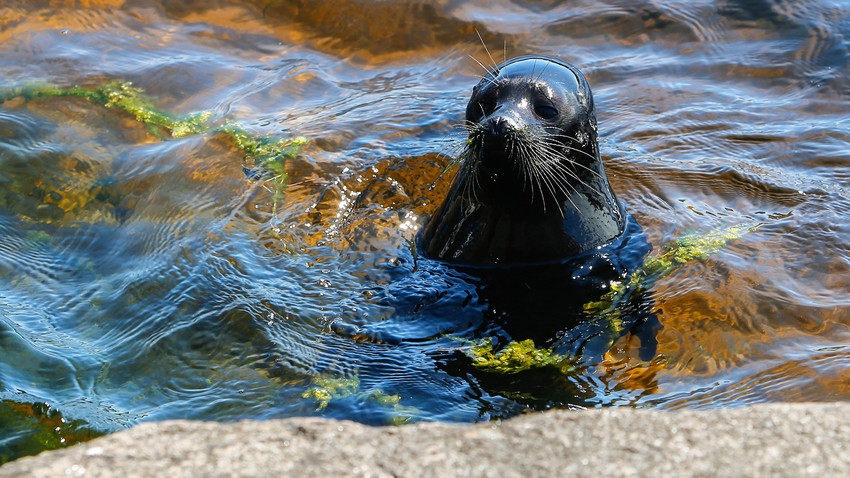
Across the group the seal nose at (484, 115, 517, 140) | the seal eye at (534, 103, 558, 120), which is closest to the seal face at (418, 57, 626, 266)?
the seal eye at (534, 103, 558, 120)

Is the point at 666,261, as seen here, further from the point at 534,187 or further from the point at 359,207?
the point at 359,207

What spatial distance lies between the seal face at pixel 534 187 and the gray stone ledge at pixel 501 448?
81.9 inches

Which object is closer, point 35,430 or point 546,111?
point 35,430

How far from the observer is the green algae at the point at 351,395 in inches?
132

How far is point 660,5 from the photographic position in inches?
320

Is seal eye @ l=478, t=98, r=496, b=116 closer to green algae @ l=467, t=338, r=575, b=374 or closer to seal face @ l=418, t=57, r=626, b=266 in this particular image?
seal face @ l=418, t=57, r=626, b=266

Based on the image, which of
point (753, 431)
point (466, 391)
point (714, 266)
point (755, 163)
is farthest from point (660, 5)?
point (753, 431)

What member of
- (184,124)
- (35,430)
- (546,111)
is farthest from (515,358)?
(184,124)

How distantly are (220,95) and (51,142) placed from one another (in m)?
1.45

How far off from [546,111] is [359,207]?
60.8 inches

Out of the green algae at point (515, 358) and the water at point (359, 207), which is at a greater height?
the water at point (359, 207)

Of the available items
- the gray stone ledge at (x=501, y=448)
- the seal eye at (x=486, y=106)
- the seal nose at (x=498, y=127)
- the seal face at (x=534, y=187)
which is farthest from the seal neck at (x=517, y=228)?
the gray stone ledge at (x=501, y=448)

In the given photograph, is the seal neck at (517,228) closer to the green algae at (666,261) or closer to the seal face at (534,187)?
the seal face at (534,187)

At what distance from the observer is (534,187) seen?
437cm
